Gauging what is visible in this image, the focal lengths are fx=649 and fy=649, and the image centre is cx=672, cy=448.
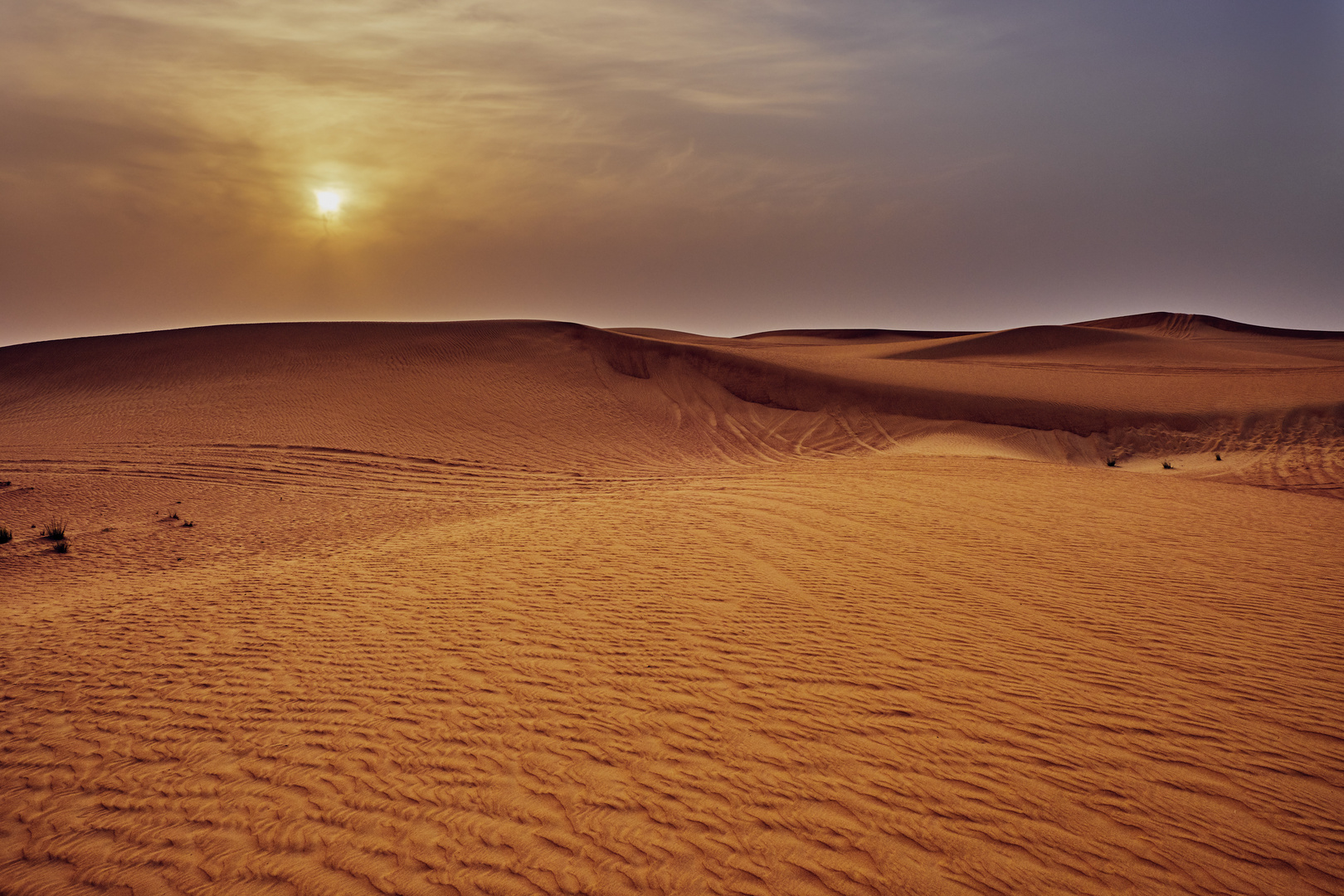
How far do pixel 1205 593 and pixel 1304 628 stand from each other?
0.96 metres

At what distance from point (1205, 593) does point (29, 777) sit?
10.7m

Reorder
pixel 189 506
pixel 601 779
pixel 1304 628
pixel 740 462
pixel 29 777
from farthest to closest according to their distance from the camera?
pixel 740 462 < pixel 189 506 < pixel 1304 628 < pixel 29 777 < pixel 601 779

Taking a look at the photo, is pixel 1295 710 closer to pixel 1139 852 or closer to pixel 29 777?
pixel 1139 852

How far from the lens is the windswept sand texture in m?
3.55

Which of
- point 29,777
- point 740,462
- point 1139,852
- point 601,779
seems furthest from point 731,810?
point 740,462

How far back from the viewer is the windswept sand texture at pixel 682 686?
11.6 feet

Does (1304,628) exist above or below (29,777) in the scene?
above

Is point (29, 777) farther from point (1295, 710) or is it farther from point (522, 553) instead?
point (1295, 710)

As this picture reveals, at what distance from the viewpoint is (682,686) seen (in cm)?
523

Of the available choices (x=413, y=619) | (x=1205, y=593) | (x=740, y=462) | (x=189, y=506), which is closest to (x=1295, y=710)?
(x=1205, y=593)

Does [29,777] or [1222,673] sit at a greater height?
[1222,673]

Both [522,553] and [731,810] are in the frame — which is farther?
[522,553]

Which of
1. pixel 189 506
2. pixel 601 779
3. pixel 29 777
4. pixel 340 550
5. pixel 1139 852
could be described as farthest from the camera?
pixel 189 506

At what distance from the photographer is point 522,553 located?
30.6 ft
